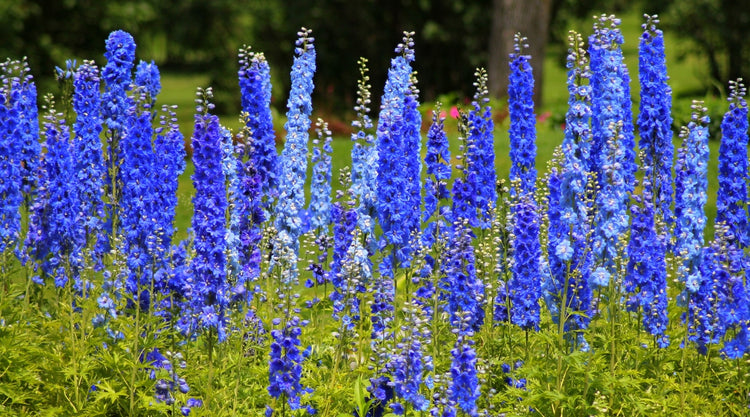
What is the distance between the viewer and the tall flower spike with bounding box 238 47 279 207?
6094mm

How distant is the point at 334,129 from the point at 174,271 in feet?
42.4

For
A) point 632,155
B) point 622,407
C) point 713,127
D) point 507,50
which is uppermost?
point 507,50

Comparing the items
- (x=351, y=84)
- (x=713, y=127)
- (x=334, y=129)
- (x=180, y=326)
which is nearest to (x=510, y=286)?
(x=180, y=326)

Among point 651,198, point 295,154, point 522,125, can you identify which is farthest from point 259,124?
point 651,198

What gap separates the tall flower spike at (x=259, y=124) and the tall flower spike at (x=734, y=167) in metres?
3.12

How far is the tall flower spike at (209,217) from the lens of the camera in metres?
5.24

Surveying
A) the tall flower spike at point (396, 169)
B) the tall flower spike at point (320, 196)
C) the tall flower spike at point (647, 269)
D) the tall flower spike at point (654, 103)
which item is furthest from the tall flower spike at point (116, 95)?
the tall flower spike at point (654, 103)

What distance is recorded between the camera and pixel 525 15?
53.2 feet

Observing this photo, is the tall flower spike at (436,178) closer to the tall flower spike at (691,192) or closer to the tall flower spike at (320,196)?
the tall flower spike at (320,196)

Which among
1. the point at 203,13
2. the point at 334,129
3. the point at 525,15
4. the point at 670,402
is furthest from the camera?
the point at 203,13

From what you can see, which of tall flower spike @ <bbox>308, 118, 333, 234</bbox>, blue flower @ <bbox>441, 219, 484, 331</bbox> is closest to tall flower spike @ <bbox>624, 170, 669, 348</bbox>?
blue flower @ <bbox>441, 219, 484, 331</bbox>

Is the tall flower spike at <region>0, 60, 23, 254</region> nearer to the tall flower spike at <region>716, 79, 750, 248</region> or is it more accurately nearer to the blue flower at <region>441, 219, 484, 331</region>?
the blue flower at <region>441, 219, 484, 331</region>

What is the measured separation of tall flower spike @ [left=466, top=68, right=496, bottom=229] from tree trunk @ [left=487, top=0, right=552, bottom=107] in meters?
9.98

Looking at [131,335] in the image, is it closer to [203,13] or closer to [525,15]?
[525,15]
